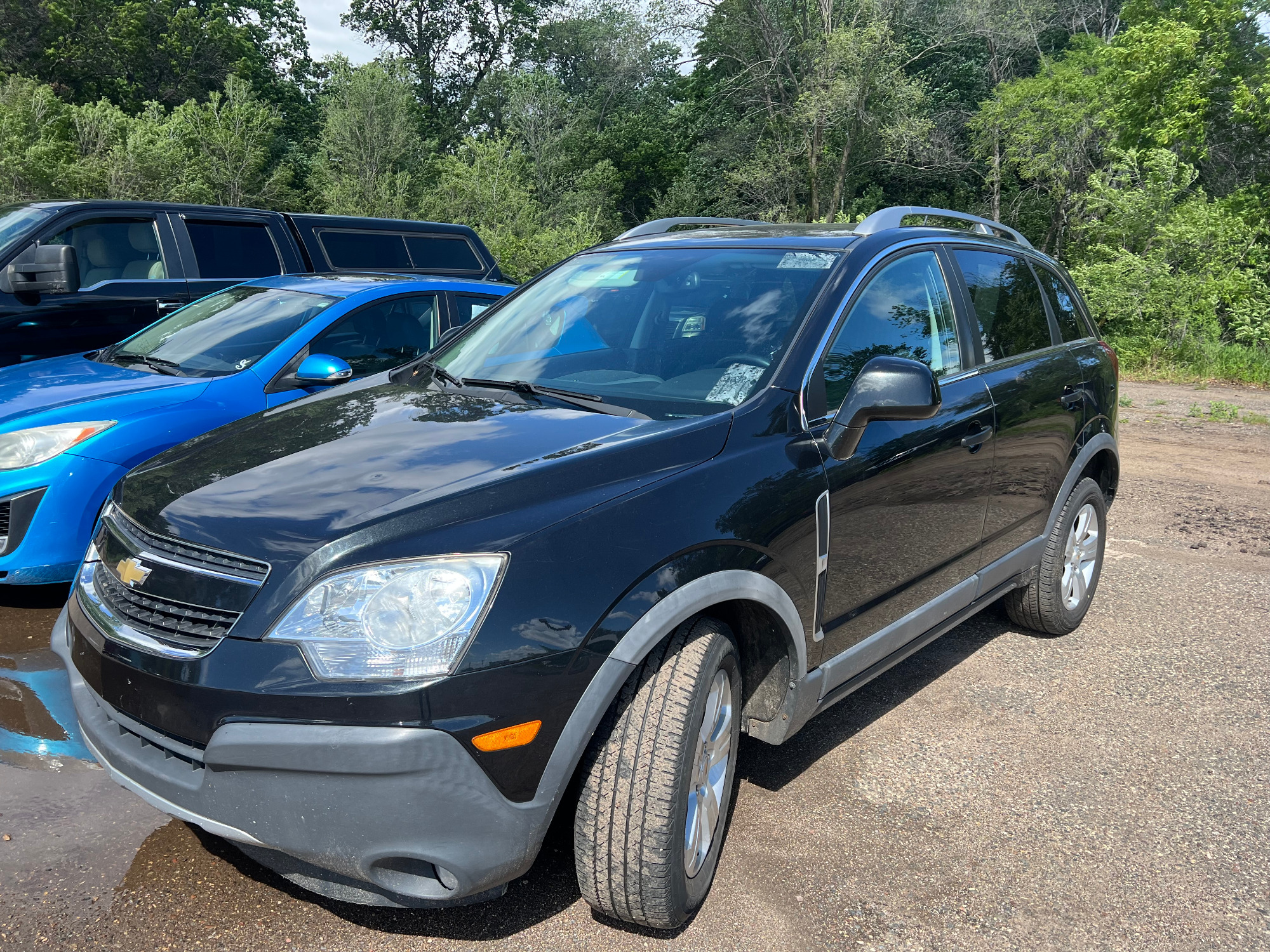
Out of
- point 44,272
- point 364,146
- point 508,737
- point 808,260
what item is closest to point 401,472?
point 508,737

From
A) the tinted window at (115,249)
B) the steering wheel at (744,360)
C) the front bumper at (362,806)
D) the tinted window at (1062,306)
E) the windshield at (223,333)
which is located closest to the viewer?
the front bumper at (362,806)

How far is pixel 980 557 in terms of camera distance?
12.3 feet

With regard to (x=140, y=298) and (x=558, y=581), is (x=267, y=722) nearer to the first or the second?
(x=558, y=581)

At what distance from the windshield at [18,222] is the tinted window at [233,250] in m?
0.98

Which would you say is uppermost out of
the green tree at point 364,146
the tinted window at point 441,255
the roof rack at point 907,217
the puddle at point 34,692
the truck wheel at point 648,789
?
the green tree at point 364,146

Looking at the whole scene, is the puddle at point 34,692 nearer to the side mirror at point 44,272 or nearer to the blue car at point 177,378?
the blue car at point 177,378

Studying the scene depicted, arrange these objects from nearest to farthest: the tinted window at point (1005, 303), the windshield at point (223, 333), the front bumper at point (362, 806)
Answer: the front bumper at point (362, 806) → the tinted window at point (1005, 303) → the windshield at point (223, 333)

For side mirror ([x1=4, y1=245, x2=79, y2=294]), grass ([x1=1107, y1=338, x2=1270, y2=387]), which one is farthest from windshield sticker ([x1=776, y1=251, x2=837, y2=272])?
grass ([x1=1107, y1=338, x2=1270, y2=387])

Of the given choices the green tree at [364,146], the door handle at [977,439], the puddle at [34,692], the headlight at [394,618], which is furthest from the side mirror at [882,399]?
the green tree at [364,146]

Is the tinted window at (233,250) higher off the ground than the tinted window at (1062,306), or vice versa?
the tinted window at (233,250)

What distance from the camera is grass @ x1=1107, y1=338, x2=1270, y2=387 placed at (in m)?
16.2

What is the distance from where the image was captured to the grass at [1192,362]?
53.1 feet

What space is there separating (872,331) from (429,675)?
195 centimetres

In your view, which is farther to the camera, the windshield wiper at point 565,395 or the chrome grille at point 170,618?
the windshield wiper at point 565,395
